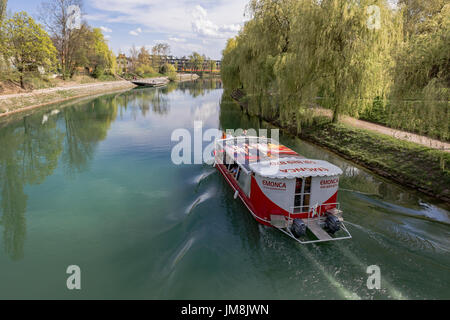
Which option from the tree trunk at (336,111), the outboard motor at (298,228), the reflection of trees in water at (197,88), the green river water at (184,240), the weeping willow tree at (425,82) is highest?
the reflection of trees in water at (197,88)

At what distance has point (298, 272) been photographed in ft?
28.1

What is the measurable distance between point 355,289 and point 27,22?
50444 millimetres

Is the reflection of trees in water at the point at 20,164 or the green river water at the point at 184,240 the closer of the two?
the green river water at the point at 184,240

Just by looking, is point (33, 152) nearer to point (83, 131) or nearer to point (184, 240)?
point (83, 131)

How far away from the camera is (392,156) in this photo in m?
16.8

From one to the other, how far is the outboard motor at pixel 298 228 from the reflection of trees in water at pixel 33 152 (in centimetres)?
949

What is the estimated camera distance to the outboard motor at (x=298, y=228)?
385 inches

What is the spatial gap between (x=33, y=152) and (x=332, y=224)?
2113 centimetres

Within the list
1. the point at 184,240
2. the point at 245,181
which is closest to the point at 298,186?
the point at 245,181

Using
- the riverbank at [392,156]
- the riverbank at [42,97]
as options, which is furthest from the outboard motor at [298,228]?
the riverbank at [42,97]

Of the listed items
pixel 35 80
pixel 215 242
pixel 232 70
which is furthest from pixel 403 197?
pixel 35 80

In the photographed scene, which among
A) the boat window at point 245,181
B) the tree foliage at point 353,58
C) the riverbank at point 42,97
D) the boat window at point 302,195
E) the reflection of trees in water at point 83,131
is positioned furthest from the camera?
the riverbank at point 42,97

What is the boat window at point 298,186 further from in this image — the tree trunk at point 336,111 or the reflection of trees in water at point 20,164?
the tree trunk at point 336,111

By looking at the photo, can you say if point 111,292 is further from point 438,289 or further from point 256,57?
point 256,57
